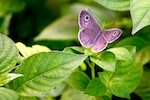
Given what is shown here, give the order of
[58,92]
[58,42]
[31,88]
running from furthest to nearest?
[58,42], [58,92], [31,88]

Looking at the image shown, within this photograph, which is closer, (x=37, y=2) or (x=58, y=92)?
(x=58, y=92)

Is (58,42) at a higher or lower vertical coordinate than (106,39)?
lower

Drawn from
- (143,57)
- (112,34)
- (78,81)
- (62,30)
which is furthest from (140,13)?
(62,30)

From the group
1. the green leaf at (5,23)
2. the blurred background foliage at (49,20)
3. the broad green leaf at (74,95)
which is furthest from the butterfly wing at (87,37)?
the green leaf at (5,23)

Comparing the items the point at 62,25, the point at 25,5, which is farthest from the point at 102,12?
the point at 25,5

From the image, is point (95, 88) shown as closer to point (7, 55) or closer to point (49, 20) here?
point (7, 55)

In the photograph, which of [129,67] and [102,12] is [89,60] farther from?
[102,12]

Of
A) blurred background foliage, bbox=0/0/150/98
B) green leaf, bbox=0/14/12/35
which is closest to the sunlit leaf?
blurred background foliage, bbox=0/0/150/98

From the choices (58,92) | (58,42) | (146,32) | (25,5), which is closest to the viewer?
(58,92)
